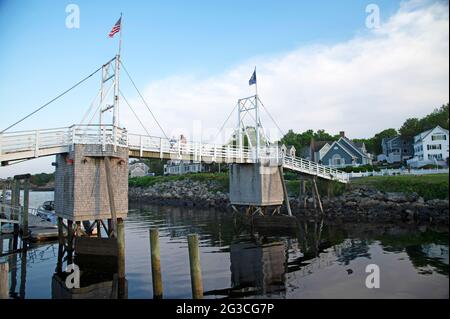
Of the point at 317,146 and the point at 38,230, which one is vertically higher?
the point at 317,146

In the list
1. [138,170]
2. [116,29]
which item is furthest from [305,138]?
[116,29]

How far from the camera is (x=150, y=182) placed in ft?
249

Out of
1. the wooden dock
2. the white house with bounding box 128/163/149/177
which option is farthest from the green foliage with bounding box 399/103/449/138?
the white house with bounding box 128/163/149/177

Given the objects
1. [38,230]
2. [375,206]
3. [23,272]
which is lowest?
[23,272]

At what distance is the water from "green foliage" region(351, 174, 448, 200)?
15.2 feet

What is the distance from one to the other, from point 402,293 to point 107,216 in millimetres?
15132

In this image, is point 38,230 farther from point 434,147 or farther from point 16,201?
point 434,147

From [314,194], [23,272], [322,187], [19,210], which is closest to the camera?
[23,272]

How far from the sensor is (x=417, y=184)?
27.6 m

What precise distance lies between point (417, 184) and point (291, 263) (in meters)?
18.2

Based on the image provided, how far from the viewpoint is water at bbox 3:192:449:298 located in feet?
39.9

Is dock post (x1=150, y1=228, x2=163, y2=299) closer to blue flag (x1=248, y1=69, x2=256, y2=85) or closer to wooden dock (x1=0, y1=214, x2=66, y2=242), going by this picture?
wooden dock (x1=0, y1=214, x2=66, y2=242)

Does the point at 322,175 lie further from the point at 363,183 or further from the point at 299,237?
the point at 299,237

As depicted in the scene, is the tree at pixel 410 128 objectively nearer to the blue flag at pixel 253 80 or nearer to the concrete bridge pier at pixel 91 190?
the blue flag at pixel 253 80
